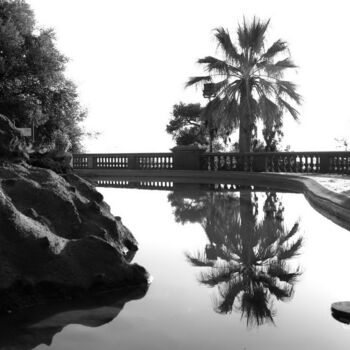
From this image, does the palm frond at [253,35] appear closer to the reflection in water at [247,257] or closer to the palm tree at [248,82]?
the palm tree at [248,82]

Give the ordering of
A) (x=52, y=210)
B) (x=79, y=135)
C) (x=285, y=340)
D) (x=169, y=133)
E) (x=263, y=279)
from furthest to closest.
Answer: (x=169, y=133)
(x=79, y=135)
(x=52, y=210)
(x=263, y=279)
(x=285, y=340)

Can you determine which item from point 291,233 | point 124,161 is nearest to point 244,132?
point 124,161

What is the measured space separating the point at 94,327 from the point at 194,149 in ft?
76.3

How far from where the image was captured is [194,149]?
2656cm

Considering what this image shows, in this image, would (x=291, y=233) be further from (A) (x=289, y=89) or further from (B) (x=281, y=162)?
(A) (x=289, y=89)

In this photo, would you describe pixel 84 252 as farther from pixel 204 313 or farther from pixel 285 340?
pixel 285 340

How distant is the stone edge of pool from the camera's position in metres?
9.15

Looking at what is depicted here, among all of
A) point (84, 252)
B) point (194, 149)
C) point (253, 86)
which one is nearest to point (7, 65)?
point (194, 149)

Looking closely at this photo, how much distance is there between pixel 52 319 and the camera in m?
3.58

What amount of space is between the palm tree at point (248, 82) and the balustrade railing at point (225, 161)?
1.13 m

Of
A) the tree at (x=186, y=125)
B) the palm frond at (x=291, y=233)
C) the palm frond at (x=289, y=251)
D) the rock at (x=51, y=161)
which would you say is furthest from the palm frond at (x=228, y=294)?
the tree at (x=186, y=125)

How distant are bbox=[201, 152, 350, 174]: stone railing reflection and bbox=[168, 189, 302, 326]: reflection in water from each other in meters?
12.8

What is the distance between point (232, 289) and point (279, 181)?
14863 millimetres

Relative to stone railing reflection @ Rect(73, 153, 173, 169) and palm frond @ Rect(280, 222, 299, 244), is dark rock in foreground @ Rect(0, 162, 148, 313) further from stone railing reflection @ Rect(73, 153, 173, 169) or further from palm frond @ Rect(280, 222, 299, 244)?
Result: stone railing reflection @ Rect(73, 153, 173, 169)
